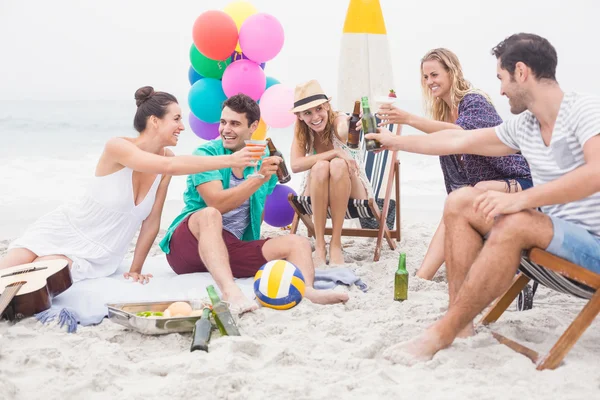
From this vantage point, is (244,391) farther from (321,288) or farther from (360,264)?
(360,264)

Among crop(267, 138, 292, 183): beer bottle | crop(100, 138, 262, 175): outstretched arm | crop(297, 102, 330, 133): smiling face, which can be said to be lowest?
crop(267, 138, 292, 183): beer bottle

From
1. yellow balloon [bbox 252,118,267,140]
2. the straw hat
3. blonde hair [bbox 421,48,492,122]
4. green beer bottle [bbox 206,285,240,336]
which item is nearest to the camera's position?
green beer bottle [bbox 206,285,240,336]

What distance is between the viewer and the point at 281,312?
304cm

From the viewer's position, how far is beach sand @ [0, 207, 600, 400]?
6.68 feet

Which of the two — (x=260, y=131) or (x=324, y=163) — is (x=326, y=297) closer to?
(x=324, y=163)

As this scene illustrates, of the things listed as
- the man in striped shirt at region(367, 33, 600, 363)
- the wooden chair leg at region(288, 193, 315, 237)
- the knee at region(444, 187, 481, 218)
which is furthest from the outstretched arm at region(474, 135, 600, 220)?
the wooden chair leg at region(288, 193, 315, 237)

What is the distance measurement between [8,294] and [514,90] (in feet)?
7.88

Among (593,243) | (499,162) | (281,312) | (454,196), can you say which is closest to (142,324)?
(281,312)

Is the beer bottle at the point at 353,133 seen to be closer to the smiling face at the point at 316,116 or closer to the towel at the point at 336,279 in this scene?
the smiling face at the point at 316,116

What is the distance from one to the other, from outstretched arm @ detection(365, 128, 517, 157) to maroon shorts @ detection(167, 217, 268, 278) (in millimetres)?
1011

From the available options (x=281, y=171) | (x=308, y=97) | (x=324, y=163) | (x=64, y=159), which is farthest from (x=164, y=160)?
(x=64, y=159)

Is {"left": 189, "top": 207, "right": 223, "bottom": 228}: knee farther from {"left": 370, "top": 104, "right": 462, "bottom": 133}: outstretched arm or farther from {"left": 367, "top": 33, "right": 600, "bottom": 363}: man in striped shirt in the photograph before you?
{"left": 367, "top": 33, "right": 600, "bottom": 363}: man in striped shirt

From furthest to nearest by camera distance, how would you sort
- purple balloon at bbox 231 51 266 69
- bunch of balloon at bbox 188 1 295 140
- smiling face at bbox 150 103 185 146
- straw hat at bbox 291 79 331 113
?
purple balloon at bbox 231 51 266 69 → bunch of balloon at bbox 188 1 295 140 → straw hat at bbox 291 79 331 113 → smiling face at bbox 150 103 185 146

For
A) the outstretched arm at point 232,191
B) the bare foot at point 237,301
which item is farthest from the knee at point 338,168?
the bare foot at point 237,301
